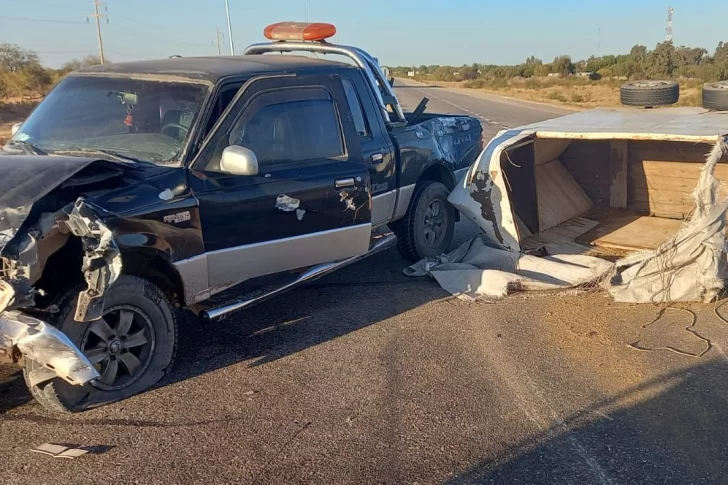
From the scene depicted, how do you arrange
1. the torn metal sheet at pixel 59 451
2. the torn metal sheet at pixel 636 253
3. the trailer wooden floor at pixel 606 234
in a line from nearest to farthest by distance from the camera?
the torn metal sheet at pixel 59 451, the torn metal sheet at pixel 636 253, the trailer wooden floor at pixel 606 234

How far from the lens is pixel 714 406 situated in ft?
14.5

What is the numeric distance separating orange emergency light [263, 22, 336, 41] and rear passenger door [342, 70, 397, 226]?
3.51 feet

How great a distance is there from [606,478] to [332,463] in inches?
54.5

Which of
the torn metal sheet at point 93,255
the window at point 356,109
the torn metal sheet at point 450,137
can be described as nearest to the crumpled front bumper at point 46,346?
the torn metal sheet at point 93,255

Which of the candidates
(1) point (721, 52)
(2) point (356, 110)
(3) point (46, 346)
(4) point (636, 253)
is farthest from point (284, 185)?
(1) point (721, 52)

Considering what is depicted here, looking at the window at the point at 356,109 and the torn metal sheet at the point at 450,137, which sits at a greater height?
the window at the point at 356,109

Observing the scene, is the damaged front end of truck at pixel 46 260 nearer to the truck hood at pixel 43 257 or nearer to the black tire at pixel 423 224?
the truck hood at pixel 43 257

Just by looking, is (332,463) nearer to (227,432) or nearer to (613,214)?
(227,432)

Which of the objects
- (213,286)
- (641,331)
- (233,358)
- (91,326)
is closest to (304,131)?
(213,286)

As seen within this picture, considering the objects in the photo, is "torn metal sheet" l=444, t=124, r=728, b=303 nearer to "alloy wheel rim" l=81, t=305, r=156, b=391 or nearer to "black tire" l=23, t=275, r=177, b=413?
"black tire" l=23, t=275, r=177, b=413

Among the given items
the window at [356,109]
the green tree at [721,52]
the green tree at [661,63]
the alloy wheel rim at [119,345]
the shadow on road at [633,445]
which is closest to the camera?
the shadow on road at [633,445]

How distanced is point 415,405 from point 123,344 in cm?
183

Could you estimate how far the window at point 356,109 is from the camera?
251 inches

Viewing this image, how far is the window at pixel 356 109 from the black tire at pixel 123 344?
2528 mm
